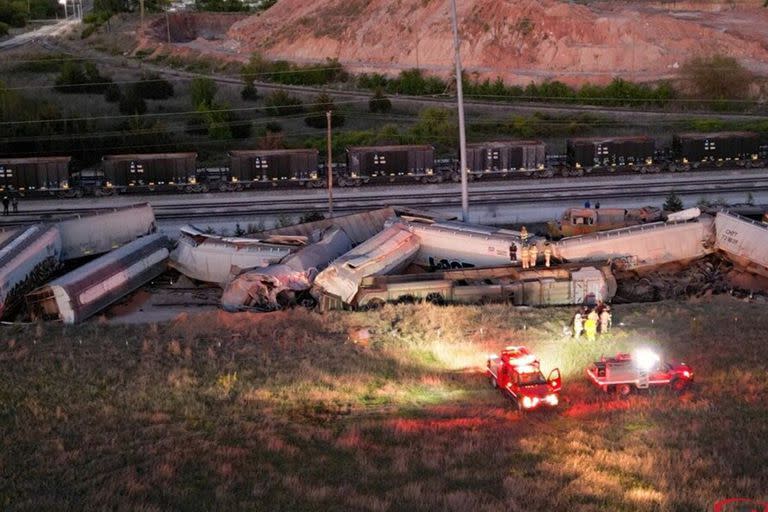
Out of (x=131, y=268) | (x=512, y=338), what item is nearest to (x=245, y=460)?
(x=512, y=338)

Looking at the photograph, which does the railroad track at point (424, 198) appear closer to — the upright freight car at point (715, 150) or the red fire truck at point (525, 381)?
the upright freight car at point (715, 150)

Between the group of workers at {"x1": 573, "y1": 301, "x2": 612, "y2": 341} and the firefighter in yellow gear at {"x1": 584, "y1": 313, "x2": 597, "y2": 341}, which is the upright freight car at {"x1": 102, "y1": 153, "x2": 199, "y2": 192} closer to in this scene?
the group of workers at {"x1": 573, "y1": 301, "x2": 612, "y2": 341}

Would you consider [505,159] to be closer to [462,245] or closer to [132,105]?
[462,245]

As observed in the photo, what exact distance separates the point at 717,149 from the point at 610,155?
5.18 meters

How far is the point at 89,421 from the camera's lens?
14.8m

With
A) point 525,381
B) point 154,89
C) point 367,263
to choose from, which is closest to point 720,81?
point 154,89

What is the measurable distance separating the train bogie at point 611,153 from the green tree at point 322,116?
56.4 ft

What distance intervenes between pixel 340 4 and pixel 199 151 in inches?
1769

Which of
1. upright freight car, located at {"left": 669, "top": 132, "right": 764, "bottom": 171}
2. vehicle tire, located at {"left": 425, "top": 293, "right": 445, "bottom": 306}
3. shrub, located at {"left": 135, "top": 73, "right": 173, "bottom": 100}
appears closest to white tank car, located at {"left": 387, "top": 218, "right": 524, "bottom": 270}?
vehicle tire, located at {"left": 425, "top": 293, "right": 445, "bottom": 306}

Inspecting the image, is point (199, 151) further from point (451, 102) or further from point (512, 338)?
point (512, 338)

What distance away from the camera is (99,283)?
79.3 ft

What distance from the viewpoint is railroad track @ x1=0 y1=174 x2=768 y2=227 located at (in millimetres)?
36344

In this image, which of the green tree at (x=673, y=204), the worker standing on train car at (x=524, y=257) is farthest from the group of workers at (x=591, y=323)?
the green tree at (x=673, y=204)

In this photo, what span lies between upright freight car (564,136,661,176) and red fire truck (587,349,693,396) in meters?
27.1
